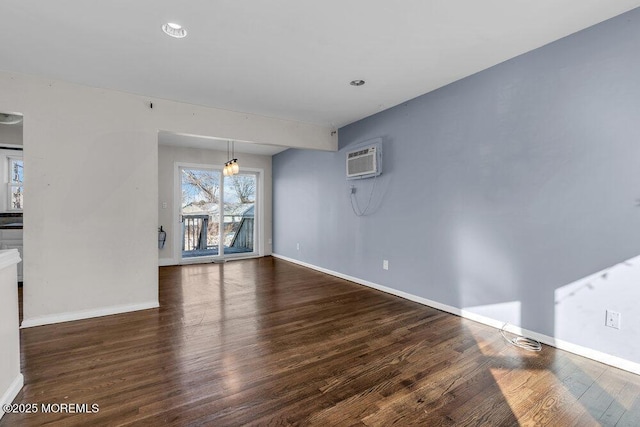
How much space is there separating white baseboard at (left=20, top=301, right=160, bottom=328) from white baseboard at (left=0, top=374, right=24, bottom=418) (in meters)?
1.31

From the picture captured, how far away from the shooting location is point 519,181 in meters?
2.63

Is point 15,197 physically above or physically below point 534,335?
above

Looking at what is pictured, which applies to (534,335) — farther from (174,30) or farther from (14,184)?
(14,184)

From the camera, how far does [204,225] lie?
6402 millimetres

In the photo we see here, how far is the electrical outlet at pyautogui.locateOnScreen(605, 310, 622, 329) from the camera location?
2.08m

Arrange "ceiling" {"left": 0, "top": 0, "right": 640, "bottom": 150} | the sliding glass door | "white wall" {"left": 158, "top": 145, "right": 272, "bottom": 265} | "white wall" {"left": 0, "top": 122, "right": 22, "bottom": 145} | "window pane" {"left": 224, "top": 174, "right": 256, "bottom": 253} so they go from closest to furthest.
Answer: "ceiling" {"left": 0, "top": 0, "right": 640, "bottom": 150} < "white wall" {"left": 0, "top": 122, "right": 22, "bottom": 145} < "white wall" {"left": 158, "top": 145, "right": 272, "bottom": 265} < the sliding glass door < "window pane" {"left": 224, "top": 174, "right": 256, "bottom": 253}

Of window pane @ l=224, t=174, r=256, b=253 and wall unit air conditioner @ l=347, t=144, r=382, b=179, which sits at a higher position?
wall unit air conditioner @ l=347, t=144, r=382, b=179

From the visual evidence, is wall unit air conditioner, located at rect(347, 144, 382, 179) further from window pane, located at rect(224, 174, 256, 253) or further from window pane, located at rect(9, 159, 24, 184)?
window pane, located at rect(9, 159, 24, 184)

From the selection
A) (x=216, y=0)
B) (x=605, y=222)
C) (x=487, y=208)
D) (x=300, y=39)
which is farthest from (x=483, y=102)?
(x=216, y=0)

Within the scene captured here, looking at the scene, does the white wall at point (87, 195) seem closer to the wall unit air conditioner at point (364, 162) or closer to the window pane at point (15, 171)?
the wall unit air conditioner at point (364, 162)

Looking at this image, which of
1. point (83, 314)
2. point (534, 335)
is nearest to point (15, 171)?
point (83, 314)

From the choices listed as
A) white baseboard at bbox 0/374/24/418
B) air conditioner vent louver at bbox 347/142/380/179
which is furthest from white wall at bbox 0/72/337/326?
air conditioner vent louver at bbox 347/142/380/179

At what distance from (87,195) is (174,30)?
203 centimetres

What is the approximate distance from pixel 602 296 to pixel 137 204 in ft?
14.4
